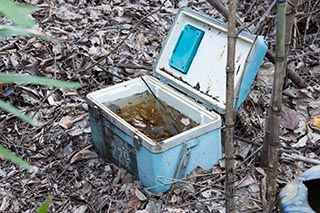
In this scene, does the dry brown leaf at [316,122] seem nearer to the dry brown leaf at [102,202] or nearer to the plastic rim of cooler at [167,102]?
the plastic rim of cooler at [167,102]

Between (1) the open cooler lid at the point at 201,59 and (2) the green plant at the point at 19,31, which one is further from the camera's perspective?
(1) the open cooler lid at the point at 201,59

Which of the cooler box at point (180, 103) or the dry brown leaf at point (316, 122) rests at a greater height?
the cooler box at point (180, 103)

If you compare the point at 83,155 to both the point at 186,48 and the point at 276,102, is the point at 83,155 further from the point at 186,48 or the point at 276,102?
the point at 276,102

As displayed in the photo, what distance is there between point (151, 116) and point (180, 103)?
159 mm

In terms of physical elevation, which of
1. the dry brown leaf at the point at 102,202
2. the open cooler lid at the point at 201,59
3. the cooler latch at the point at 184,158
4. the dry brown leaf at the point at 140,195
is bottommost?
the dry brown leaf at the point at 102,202

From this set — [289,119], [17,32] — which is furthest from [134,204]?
[17,32]

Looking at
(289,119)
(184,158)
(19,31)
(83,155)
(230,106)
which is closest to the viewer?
(19,31)

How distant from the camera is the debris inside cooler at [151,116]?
92.7 inches

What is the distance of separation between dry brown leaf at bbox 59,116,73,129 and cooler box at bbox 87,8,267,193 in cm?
22

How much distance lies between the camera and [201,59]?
8.00ft

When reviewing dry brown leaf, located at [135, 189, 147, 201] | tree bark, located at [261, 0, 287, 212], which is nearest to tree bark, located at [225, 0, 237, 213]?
tree bark, located at [261, 0, 287, 212]

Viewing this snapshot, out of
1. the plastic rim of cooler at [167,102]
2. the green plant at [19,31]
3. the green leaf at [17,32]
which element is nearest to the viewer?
the green plant at [19,31]

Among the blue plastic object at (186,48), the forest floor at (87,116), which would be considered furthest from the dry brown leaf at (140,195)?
the blue plastic object at (186,48)

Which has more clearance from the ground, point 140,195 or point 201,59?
point 201,59
